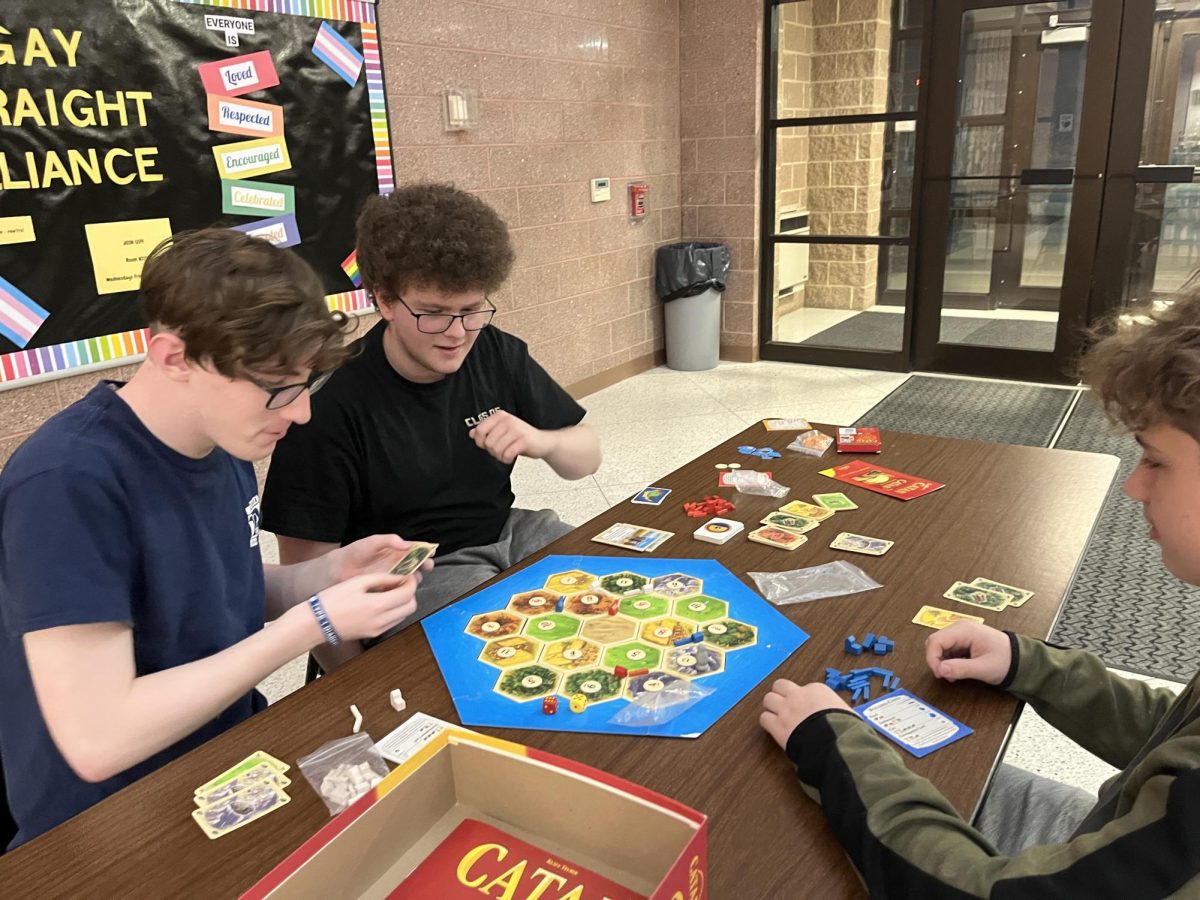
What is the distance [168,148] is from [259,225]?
1.29 feet

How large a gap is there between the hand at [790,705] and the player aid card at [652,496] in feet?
2.16

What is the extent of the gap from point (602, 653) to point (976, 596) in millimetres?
552

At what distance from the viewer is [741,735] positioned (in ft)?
3.22

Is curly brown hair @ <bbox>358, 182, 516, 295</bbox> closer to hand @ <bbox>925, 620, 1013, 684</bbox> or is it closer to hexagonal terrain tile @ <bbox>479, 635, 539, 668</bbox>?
hexagonal terrain tile @ <bbox>479, 635, 539, 668</bbox>

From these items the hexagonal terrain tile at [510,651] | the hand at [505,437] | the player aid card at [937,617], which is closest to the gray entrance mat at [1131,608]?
the player aid card at [937,617]

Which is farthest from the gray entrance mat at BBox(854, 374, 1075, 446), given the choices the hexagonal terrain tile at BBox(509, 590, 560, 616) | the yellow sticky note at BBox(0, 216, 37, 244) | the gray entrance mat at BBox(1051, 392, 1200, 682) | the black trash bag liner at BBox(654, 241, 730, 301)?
the yellow sticky note at BBox(0, 216, 37, 244)

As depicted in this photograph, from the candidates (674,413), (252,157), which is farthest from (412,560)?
(674,413)

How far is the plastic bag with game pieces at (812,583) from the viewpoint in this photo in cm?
127

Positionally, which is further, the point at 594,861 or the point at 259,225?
the point at 259,225

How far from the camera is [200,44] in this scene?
9.43ft

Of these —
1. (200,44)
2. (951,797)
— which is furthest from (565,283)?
(951,797)

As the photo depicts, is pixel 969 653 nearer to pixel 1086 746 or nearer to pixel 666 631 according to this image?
pixel 1086 746

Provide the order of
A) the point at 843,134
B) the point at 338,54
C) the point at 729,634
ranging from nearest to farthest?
the point at 729,634 → the point at 338,54 → the point at 843,134

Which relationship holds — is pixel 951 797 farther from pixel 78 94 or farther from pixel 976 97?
pixel 976 97
